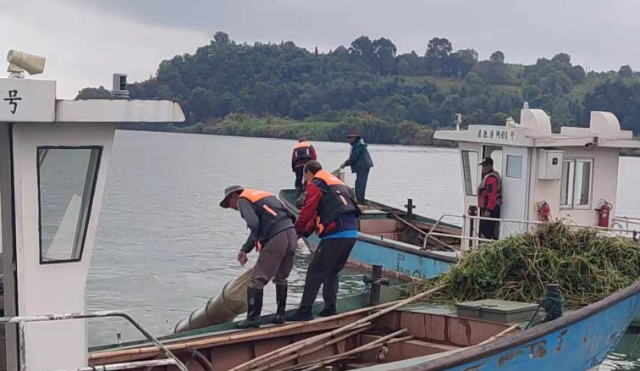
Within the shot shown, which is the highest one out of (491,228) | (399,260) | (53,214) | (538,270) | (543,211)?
(53,214)

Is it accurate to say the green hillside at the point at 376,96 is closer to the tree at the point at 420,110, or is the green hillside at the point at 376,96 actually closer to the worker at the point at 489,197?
the tree at the point at 420,110

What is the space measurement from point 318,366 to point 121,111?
3.61 m

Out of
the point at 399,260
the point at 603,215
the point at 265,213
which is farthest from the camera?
the point at 399,260

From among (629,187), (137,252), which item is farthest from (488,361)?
(629,187)

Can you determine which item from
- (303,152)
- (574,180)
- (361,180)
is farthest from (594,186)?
(361,180)

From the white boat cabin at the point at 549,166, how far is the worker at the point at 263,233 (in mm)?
6303

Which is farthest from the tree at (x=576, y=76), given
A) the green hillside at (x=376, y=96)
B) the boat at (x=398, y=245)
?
the boat at (x=398, y=245)

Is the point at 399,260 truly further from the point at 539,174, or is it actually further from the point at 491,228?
the point at 539,174

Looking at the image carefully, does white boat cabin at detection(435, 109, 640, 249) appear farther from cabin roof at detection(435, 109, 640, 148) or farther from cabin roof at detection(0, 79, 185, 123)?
cabin roof at detection(0, 79, 185, 123)

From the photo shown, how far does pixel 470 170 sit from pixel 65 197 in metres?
10.7

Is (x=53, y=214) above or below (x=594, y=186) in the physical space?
above

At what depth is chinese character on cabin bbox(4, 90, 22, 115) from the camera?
17.4 feet

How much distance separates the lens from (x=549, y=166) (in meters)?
14.3

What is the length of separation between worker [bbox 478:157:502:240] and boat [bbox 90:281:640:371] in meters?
4.61
